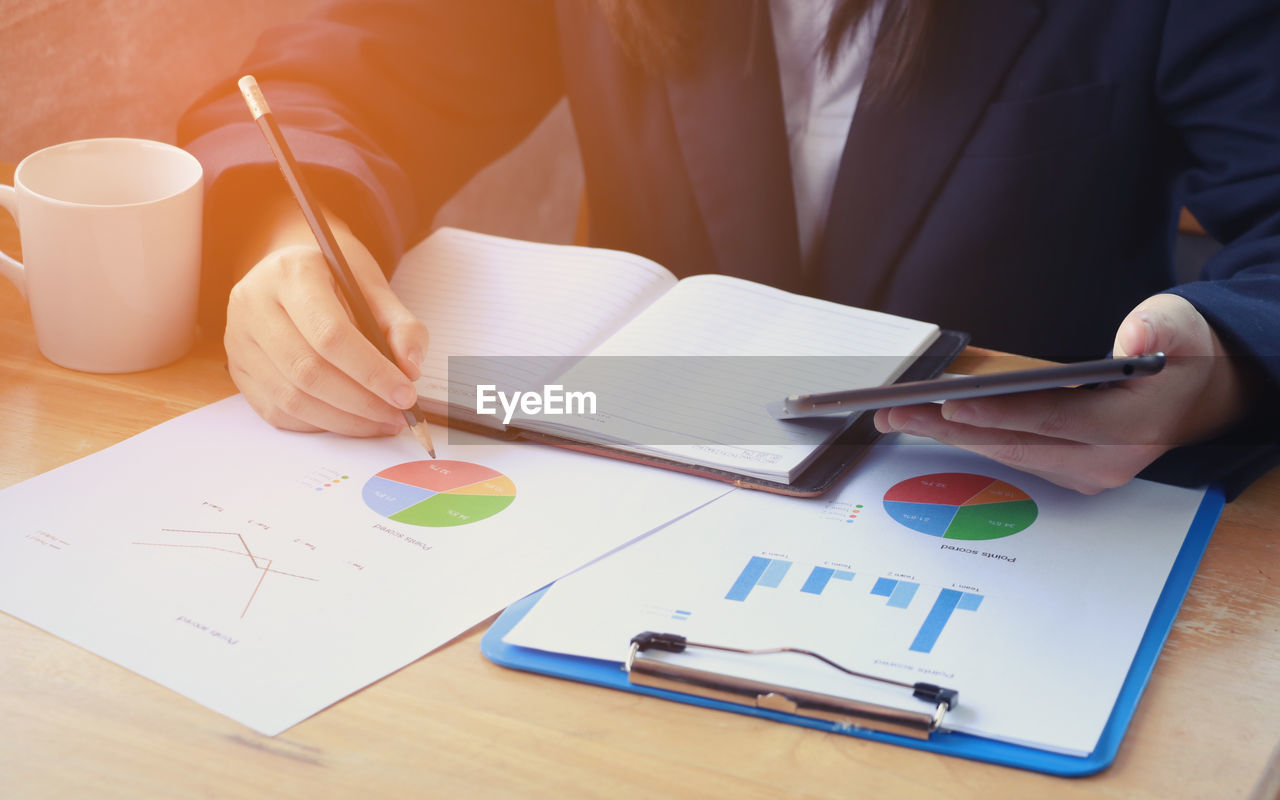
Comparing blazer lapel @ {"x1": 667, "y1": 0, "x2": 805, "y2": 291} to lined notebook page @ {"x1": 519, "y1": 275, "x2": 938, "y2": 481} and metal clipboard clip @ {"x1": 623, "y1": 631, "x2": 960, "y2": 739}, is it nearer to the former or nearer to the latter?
lined notebook page @ {"x1": 519, "y1": 275, "x2": 938, "y2": 481}

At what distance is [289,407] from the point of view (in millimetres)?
646

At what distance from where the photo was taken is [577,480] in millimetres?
622

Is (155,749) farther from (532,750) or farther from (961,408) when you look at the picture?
(961,408)

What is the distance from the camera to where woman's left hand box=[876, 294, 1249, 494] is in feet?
1.87

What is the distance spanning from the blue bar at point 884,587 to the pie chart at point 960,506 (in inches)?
2.3

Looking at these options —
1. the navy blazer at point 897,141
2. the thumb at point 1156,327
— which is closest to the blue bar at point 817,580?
the thumb at point 1156,327

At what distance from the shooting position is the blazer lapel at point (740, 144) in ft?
3.37

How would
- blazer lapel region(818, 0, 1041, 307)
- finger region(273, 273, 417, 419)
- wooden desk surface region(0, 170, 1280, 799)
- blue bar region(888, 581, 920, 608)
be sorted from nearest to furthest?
wooden desk surface region(0, 170, 1280, 799) < blue bar region(888, 581, 920, 608) < finger region(273, 273, 417, 419) < blazer lapel region(818, 0, 1041, 307)

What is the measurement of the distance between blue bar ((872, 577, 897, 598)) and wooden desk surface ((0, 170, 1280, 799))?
0.34ft

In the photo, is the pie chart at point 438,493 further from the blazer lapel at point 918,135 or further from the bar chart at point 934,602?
the blazer lapel at point 918,135

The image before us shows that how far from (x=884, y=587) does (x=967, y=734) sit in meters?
0.10
